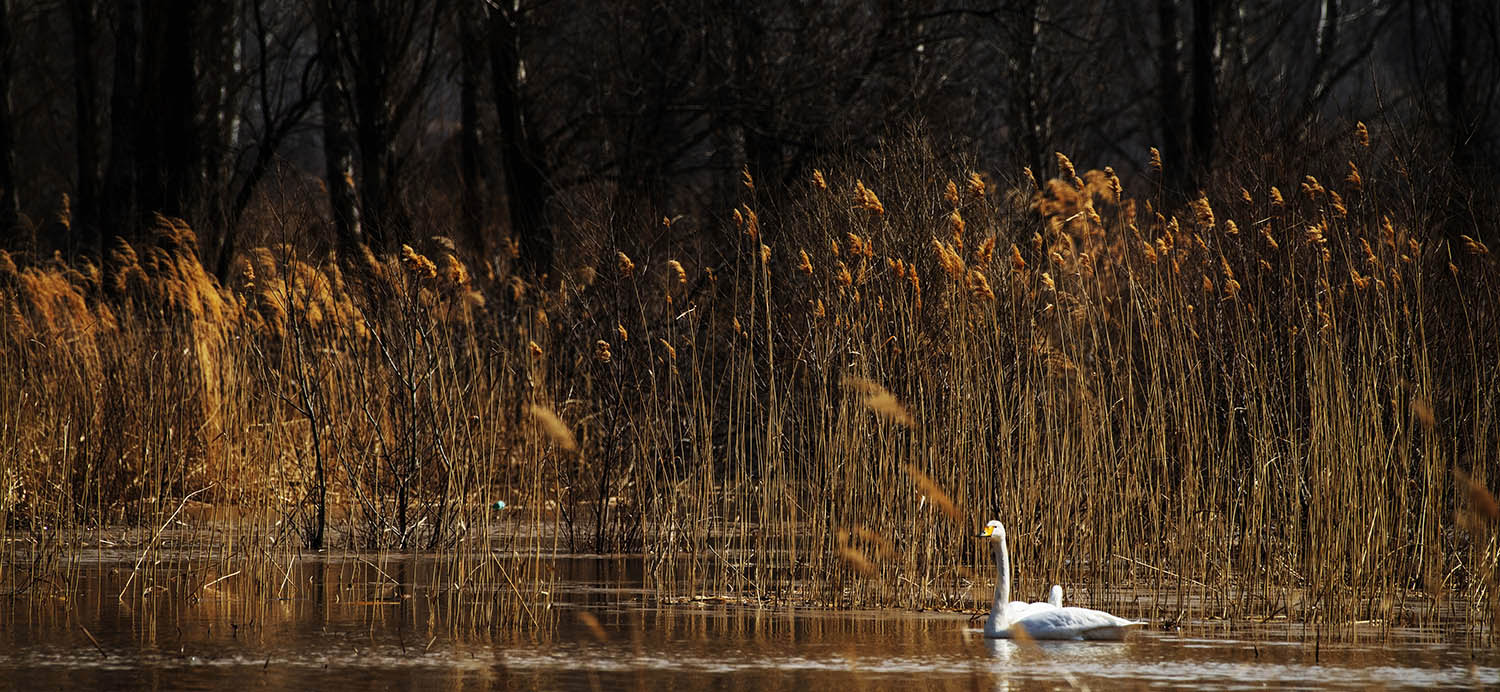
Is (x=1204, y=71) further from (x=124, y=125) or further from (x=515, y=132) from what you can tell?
(x=124, y=125)

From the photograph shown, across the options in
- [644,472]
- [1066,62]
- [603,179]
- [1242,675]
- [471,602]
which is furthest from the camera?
[1066,62]

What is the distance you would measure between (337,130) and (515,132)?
153 centimetres

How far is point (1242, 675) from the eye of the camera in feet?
19.4

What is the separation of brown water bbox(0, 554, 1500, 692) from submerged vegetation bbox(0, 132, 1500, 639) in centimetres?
35

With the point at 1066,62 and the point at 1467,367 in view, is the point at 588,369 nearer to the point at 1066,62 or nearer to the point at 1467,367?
the point at 1467,367

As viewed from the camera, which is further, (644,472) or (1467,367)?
(644,472)

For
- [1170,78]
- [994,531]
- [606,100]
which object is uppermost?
[1170,78]

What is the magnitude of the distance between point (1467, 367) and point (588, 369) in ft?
15.7

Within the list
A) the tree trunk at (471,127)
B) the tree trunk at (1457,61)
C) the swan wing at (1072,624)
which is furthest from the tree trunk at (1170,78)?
the swan wing at (1072,624)

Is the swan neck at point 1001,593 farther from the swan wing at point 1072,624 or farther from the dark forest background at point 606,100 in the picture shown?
the dark forest background at point 606,100

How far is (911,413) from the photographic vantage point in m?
7.99

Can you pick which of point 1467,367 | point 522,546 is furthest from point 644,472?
point 1467,367

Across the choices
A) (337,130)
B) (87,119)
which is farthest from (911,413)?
(87,119)

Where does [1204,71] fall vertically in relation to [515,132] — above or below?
above
